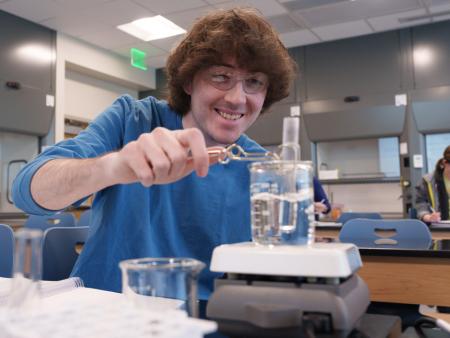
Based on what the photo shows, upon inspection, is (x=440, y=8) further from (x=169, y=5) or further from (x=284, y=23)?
(x=169, y=5)

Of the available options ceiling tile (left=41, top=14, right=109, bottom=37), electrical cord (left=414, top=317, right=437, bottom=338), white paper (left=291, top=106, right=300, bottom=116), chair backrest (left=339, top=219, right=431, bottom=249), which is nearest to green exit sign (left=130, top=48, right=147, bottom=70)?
ceiling tile (left=41, top=14, right=109, bottom=37)

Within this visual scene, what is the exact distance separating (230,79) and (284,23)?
3.86 meters

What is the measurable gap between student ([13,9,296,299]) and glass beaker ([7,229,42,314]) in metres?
0.45

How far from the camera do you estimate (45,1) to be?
407 centimetres

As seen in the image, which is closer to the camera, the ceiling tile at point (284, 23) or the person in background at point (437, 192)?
the person in background at point (437, 192)

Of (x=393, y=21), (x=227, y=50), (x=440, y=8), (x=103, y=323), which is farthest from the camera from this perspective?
(x=393, y=21)

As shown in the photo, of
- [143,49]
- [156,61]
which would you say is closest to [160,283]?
[143,49]

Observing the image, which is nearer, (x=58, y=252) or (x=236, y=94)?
(x=236, y=94)

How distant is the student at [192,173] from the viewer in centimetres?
104

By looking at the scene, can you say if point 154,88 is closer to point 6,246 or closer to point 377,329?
point 6,246

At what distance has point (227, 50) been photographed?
106 cm

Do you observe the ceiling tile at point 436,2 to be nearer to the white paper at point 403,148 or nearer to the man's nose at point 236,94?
the white paper at point 403,148

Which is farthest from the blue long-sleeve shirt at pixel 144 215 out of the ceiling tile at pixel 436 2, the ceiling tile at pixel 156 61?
the ceiling tile at pixel 156 61

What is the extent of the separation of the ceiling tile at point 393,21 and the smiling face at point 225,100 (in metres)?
3.99
